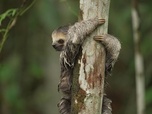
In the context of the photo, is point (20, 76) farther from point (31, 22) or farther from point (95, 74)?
point (95, 74)

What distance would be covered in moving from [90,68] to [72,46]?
0.15 metres

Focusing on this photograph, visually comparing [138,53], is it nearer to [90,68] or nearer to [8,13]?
[8,13]

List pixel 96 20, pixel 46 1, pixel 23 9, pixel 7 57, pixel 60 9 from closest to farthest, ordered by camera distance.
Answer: pixel 96 20, pixel 23 9, pixel 46 1, pixel 60 9, pixel 7 57

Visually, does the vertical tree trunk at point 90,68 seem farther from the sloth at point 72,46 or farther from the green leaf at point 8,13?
the green leaf at point 8,13

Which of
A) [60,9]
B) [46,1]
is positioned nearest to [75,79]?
[46,1]

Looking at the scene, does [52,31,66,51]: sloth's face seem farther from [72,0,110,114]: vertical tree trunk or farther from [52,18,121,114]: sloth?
[72,0,110,114]: vertical tree trunk

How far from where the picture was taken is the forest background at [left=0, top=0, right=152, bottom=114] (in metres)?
6.89

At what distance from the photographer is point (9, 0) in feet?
24.0

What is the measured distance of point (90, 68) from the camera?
286cm

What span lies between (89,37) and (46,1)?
3.93 m

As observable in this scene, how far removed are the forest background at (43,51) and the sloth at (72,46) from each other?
3.46m

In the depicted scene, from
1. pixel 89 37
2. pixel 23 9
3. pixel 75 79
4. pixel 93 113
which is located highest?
pixel 23 9

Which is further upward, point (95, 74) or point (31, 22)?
point (31, 22)

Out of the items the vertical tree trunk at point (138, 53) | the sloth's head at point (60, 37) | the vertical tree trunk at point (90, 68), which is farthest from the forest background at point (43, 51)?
the vertical tree trunk at point (90, 68)
